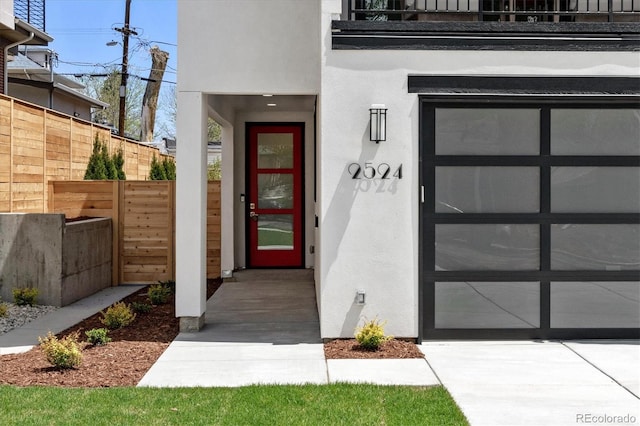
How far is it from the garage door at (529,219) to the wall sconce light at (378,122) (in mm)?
412

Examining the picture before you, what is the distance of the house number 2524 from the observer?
6.27 meters

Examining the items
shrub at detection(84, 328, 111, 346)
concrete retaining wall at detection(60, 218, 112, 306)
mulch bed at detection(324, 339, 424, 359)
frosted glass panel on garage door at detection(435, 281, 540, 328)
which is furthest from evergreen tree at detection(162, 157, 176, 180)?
frosted glass panel on garage door at detection(435, 281, 540, 328)

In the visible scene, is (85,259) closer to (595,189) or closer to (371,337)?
(371,337)

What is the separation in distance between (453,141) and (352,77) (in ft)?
4.11

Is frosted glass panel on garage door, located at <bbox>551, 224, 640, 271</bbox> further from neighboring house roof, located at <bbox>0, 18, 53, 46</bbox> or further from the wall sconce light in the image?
neighboring house roof, located at <bbox>0, 18, 53, 46</bbox>

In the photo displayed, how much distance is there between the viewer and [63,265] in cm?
866

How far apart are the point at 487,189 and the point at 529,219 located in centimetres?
54

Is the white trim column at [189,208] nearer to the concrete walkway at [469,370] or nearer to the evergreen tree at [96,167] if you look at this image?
the concrete walkway at [469,370]

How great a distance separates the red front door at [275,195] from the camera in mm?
10953

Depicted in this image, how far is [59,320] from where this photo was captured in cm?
772

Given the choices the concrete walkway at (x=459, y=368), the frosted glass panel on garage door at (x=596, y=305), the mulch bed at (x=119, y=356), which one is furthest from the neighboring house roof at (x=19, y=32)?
the frosted glass panel on garage door at (x=596, y=305)

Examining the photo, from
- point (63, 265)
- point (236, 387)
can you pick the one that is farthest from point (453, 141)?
point (63, 265)

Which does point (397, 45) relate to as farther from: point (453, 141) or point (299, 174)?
point (299, 174)

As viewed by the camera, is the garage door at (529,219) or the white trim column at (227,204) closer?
the garage door at (529,219)
